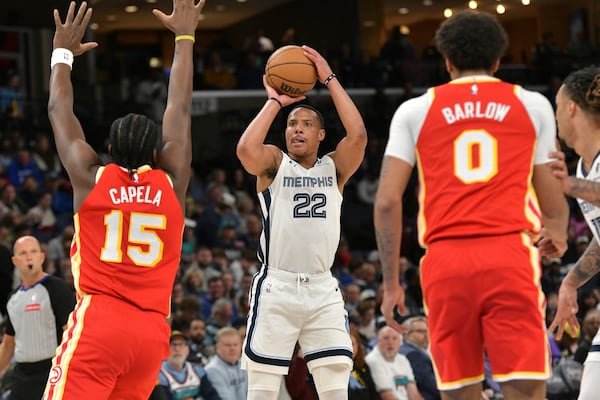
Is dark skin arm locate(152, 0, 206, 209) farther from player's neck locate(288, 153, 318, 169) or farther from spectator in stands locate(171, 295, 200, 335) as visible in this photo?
spectator in stands locate(171, 295, 200, 335)

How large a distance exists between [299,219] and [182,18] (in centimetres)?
171

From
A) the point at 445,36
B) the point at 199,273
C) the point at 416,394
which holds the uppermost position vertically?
the point at 445,36

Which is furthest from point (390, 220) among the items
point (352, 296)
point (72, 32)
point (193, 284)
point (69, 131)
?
point (352, 296)

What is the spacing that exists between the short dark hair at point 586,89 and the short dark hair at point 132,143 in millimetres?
2426

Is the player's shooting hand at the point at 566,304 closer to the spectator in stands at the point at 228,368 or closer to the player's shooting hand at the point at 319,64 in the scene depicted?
the player's shooting hand at the point at 319,64

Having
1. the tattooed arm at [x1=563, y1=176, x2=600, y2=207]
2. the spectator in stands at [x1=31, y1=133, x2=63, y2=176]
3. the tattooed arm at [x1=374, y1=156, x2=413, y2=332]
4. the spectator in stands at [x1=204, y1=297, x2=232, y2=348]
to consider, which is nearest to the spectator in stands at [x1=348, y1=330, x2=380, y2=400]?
the spectator in stands at [x1=204, y1=297, x2=232, y2=348]

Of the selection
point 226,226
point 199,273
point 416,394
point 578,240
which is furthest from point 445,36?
point 578,240

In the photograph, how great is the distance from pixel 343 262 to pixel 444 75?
8473 millimetres

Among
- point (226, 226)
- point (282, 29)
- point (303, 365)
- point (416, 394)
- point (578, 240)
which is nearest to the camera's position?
point (303, 365)

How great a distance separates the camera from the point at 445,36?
5344 mm

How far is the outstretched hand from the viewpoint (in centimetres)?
645

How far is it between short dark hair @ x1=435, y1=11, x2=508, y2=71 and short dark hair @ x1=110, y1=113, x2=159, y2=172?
5.28 feet

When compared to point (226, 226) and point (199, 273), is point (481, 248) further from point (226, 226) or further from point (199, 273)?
point (226, 226)

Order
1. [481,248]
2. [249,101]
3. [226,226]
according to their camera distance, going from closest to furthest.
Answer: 1. [481,248]
2. [226,226]
3. [249,101]
